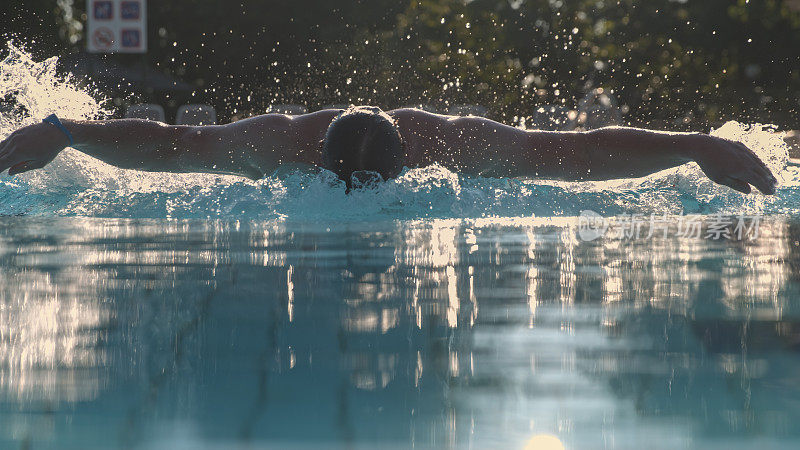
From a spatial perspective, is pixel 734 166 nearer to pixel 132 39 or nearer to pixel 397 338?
pixel 397 338

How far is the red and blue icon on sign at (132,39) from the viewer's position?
13875 mm

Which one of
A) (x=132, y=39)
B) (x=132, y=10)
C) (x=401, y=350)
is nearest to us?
(x=401, y=350)

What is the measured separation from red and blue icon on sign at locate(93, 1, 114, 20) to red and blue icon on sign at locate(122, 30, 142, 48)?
0.38 metres

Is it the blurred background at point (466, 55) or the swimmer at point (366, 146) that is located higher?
the blurred background at point (466, 55)

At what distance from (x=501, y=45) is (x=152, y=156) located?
11.9 m

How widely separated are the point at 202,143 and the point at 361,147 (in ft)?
2.68

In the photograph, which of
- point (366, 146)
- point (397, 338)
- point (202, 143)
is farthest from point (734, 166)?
point (397, 338)

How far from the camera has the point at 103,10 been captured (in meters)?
13.6

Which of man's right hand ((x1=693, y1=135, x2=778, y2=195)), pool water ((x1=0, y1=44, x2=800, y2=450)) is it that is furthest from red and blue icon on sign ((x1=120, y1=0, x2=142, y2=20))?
man's right hand ((x1=693, y1=135, x2=778, y2=195))

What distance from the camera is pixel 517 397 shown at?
3.60ft

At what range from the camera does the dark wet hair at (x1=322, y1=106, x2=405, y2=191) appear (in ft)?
14.1

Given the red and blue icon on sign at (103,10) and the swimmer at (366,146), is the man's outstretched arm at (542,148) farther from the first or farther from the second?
the red and blue icon on sign at (103,10)

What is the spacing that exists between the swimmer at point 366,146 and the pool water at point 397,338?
87 cm

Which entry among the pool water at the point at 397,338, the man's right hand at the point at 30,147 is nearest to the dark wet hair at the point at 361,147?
the pool water at the point at 397,338
